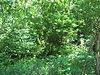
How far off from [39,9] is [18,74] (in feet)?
15.9

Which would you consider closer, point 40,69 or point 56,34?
point 40,69

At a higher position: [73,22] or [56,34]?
[73,22]

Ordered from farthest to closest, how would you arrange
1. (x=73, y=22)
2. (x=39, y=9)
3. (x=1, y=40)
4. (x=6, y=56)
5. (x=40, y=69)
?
(x=39, y=9) → (x=73, y=22) → (x=6, y=56) → (x=1, y=40) → (x=40, y=69)

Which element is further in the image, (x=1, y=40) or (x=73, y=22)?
(x=73, y=22)

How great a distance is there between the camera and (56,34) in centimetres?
821

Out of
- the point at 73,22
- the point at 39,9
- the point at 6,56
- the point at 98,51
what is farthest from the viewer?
the point at 39,9

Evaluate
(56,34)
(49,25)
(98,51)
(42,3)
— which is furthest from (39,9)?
(98,51)

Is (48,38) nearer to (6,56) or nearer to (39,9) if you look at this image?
(39,9)

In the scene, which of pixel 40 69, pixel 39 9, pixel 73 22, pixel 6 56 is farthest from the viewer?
pixel 39 9

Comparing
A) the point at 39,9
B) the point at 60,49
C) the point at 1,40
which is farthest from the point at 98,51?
the point at 39,9

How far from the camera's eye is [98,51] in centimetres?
552

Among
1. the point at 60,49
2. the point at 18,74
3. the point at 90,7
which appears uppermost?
the point at 90,7

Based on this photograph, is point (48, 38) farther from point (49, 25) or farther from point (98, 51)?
point (98, 51)

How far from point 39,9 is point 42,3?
387 millimetres
